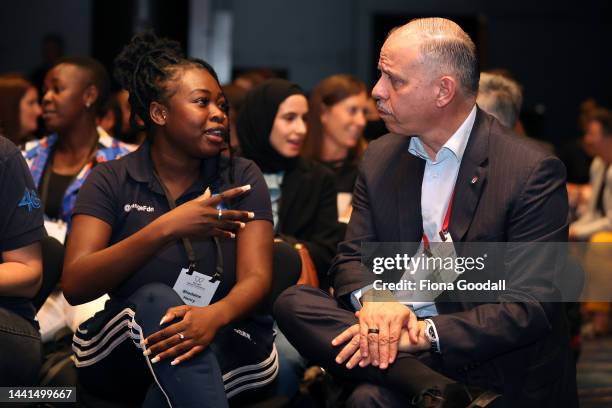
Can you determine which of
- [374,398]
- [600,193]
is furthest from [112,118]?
[600,193]

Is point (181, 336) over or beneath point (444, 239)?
beneath

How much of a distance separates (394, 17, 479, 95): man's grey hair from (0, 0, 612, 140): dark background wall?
29.9 ft

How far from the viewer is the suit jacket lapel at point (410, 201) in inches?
112

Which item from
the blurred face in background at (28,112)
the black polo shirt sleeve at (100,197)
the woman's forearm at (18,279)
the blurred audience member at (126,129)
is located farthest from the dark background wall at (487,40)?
the woman's forearm at (18,279)

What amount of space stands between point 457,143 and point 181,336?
3.13 feet

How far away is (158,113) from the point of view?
3191 millimetres

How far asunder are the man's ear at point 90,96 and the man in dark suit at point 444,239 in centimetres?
190

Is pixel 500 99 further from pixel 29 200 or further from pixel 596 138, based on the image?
pixel 596 138

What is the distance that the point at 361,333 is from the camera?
2.58m

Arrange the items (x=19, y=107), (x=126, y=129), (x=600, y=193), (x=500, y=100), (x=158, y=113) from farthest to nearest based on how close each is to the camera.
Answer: (x=600, y=193)
(x=126, y=129)
(x=19, y=107)
(x=500, y=100)
(x=158, y=113)

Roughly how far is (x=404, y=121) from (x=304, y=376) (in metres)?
1.32

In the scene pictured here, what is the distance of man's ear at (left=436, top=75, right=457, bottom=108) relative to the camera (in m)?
2.81

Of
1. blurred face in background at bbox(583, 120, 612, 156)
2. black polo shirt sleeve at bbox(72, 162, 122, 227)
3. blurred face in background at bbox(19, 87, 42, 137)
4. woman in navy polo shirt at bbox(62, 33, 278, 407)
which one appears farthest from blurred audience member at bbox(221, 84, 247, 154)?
blurred face in background at bbox(583, 120, 612, 156)

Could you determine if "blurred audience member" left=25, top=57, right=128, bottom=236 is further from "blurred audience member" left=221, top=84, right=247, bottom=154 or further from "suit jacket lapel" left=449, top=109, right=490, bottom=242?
"suit jacket lapel" left=449, top=109, right=490, bottom=242
